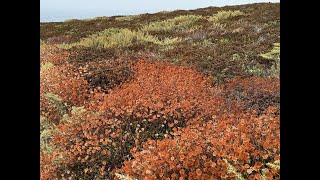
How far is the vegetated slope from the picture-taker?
489 centimetres

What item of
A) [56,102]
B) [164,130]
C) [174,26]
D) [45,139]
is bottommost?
[45,139]

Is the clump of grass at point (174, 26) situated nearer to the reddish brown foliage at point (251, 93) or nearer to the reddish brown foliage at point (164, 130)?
the reddish brown foliage at point (164, 130)

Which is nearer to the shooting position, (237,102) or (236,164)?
(236,164)

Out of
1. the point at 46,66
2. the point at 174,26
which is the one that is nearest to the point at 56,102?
the point at 46,66

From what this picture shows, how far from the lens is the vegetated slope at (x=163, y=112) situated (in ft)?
16.1

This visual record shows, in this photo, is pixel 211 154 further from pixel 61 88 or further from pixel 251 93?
pixel 61 88

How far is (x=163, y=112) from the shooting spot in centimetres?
697

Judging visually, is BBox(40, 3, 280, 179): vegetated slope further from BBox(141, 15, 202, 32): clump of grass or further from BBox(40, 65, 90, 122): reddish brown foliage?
BBox(141, 15, 202, 32): clump of grass
